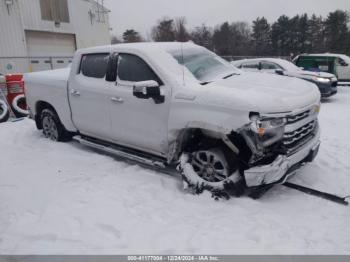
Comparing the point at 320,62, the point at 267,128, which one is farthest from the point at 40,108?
the point at 320,62

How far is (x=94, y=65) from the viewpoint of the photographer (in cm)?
528

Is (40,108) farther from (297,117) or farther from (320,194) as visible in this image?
(320,194)

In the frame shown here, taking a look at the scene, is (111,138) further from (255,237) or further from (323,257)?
(323,257)

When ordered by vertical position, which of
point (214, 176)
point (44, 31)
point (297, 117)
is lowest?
point (214, 176)

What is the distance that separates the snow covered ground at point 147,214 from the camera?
3.08 metres

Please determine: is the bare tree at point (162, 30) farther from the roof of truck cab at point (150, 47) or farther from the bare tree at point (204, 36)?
the roof of truck cab at point (150, 47)

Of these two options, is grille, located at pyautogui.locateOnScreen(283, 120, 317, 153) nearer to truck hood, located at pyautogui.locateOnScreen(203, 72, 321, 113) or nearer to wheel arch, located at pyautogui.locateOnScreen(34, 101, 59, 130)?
truck hood, located at pyautogui.locateOnScreen(203, 72, 321, 113)

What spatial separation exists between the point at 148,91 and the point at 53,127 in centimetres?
317

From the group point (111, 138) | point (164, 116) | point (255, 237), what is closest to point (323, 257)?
point (255, 237)

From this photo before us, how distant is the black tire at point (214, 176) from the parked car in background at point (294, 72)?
7848 millimetres

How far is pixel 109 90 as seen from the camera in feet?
16.0

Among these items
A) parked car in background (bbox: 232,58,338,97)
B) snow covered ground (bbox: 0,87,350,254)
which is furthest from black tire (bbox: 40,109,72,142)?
parked car in background (bbox: 232,58,338,97)

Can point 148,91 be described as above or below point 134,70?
below

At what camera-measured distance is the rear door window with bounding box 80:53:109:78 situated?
5098 mm
